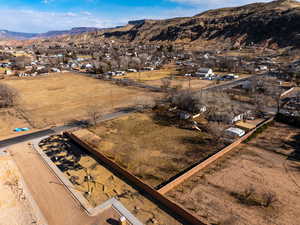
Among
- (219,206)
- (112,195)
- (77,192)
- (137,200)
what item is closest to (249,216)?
(219,206)

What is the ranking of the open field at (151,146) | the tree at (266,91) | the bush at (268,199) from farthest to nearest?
the tree at (266,91) < the open field at (151,146) < the bush at (268,199)

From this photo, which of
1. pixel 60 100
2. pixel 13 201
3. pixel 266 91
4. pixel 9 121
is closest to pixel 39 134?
pixel 9 121

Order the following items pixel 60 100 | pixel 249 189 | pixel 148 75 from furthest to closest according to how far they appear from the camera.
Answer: pixel 148 75
pixel 60 100
pixel 249 189

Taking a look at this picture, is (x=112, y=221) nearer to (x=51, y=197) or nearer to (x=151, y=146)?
(x=51, y=197)

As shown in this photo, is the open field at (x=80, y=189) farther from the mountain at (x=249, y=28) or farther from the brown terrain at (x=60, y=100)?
the mountain at (x=249, y=28)

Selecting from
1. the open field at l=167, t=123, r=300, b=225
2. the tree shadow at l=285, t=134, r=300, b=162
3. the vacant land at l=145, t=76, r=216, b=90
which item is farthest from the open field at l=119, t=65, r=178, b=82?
the open field at l=167, t=123, r=300, b=225

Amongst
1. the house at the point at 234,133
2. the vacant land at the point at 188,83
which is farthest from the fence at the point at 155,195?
the vacant land at the point at 188,83

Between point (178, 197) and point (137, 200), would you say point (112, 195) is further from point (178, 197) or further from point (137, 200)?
point (178, 197)
